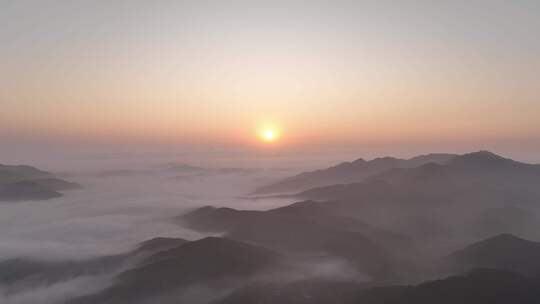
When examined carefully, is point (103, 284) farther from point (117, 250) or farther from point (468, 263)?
point (468, 263)

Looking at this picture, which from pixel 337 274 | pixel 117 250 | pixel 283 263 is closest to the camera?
pixel 337 274

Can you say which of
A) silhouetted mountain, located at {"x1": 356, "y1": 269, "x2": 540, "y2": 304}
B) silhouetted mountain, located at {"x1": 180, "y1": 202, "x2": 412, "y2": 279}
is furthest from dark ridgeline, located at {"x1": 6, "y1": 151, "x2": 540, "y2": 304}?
silhouetted mountain, located at {"x1": 180, "y1": 202, "x2": 412, "y2": 279}

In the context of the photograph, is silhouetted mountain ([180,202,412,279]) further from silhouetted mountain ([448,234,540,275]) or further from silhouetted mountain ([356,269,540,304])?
silhouetted mountain ([356,269,540,304])

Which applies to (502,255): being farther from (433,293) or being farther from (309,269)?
(309,269)

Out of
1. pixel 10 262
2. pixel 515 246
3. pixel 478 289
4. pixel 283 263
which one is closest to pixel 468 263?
pixel 515 246

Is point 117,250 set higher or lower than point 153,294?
higher

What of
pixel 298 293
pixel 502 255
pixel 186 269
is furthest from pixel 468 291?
pixel 186 269
